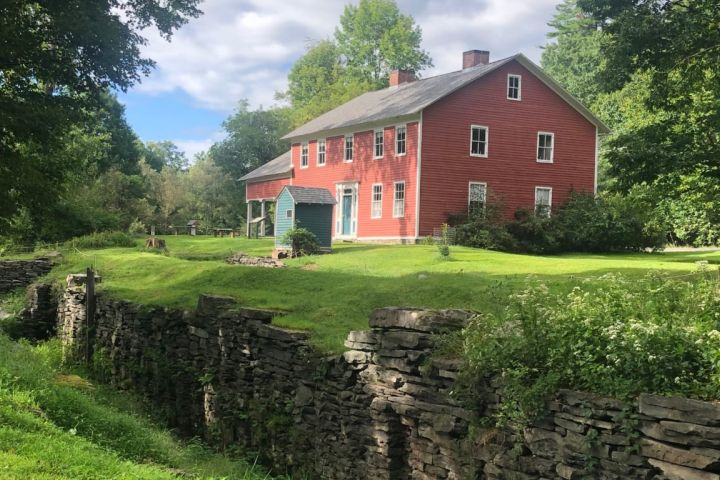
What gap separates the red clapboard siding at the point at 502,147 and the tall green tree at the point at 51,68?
13.1 metres

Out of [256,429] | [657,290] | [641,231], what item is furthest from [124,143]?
[657,290]

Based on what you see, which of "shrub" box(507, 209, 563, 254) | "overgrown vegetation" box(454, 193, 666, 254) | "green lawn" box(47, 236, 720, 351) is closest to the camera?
"green lawn" box(47, 236, 720, 351)

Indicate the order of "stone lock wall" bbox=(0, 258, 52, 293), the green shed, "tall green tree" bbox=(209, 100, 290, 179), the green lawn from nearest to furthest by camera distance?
the green lawn, "stone lock wall" bbox=(0, 258, 52, 293), the green shed, "tall green tree" bbox=(209, 100, 290, 179)

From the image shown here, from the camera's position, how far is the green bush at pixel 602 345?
4.53 meters

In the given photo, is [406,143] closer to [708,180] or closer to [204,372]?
[708,180]

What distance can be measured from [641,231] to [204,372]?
2199 cm

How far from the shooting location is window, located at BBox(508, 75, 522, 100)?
29797 mm

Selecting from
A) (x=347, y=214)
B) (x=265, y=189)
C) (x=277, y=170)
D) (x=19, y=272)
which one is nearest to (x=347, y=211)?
(x=347, y=214)

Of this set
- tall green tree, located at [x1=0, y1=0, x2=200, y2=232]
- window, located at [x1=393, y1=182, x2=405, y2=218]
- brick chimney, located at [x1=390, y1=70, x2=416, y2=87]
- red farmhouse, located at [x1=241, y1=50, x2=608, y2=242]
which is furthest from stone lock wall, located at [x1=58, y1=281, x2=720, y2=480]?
brick chimney, located at [x1=390, y1=70, x2=416, y2=87]

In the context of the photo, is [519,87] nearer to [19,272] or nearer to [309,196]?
[309,196]

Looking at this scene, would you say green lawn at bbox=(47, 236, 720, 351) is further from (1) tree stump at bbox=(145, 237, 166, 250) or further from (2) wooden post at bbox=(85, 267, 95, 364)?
(1) tree stump at bbox=(145, 237, 166, 250)

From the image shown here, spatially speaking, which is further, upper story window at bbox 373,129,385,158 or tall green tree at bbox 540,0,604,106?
tall green tree at bbox 540,0,604,106

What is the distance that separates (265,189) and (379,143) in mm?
13722

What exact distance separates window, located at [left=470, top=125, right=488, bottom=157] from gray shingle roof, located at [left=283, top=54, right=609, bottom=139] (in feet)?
6.99
